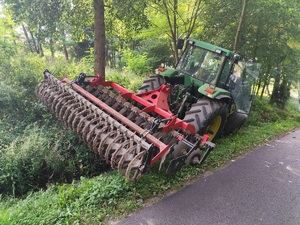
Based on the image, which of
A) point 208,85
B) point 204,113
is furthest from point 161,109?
point 208,85

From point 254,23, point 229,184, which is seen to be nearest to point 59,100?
point 229,184

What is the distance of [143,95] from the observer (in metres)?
4.93

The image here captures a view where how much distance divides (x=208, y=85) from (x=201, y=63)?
752 millimetres

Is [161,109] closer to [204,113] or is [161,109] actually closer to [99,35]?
[204,113]

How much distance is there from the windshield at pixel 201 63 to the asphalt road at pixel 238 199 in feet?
6.22

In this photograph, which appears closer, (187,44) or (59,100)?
(59,100)

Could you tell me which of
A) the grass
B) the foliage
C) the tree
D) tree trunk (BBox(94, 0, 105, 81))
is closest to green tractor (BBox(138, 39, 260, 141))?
the grass

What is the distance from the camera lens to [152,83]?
5676 mm

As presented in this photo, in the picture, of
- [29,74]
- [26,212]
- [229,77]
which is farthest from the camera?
[29,74]

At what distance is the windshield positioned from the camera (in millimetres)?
5281

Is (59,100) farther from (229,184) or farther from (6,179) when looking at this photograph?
(229,184)

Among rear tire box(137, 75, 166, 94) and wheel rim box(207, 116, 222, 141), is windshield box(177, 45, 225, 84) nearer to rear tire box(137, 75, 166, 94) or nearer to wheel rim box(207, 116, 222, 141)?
rear tire box(137, 75, 166, 94)

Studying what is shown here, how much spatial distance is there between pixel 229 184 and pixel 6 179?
11.7 ft

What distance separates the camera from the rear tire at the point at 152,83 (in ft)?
18.2
